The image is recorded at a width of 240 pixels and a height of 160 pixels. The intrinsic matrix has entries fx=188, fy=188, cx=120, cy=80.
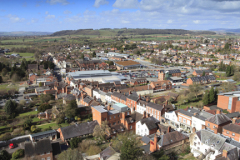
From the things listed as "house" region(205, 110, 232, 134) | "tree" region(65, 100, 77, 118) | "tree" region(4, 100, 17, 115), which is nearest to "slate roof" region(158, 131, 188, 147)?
"house" region(205, 110, 232, 134)

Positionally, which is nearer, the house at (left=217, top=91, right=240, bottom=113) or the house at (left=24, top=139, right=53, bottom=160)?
the house at (left=24, top=139, right=53, bottom=160)

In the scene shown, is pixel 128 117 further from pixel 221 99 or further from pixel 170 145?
pixel 221 99

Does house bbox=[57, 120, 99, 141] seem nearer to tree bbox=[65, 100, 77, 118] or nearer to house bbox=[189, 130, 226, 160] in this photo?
tree bbox=[65, 100, 77, 118]

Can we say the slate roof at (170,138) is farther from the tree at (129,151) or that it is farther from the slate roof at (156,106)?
the slate roof at (156,106)

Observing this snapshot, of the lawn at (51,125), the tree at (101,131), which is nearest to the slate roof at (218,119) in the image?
the tree at (101,131)

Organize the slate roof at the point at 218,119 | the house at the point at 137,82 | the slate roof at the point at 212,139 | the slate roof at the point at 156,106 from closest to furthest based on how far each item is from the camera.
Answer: the slate roof at the point at 212,139 < the slate roof at the point at 218,119 < the slate roof at the point at 156,106 < the house at the point at 137,82

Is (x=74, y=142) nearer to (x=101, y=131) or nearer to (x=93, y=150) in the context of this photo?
(x=93, y=150)

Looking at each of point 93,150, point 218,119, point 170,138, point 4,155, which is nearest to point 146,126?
point 170,138

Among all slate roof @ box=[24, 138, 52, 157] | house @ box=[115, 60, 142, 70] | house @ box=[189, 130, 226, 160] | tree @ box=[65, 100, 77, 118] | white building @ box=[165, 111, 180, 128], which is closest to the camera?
house @ box=[189, 130, 226, 160]
